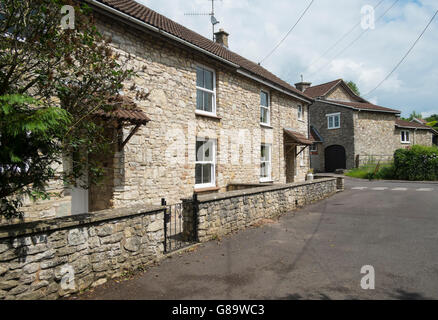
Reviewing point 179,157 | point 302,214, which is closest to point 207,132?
point 179,157

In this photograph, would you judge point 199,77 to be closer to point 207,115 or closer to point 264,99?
point 207,115

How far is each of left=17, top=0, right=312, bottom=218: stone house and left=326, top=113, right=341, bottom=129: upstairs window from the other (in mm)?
16946

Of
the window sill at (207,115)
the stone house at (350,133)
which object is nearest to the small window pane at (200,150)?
the window sill at (207,115)

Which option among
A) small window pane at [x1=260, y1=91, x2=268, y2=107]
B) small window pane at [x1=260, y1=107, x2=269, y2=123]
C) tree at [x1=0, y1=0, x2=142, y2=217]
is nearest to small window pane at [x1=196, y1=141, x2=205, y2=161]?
small window pane at [x1=260, y1=107, x2=269, y2=123]

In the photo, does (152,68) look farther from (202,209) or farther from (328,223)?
(328,223)

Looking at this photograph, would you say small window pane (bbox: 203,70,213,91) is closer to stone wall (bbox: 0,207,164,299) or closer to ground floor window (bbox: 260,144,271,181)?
ground floor window (bbox: 260,144,271,181)

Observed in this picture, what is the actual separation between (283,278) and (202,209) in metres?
2.45

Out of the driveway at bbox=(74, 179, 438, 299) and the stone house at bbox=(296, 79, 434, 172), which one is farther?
the stone house at bbox=(296, 79, 434, 172)

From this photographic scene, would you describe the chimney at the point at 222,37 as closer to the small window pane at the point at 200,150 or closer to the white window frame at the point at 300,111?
the white window frame at the point at 300,111

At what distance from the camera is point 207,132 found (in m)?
10.4

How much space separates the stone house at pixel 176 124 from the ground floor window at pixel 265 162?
0.05 metres

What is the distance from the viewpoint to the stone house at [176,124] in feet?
24.6

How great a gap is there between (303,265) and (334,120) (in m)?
27.1

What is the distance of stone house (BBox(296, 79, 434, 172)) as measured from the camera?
28.0 meters
